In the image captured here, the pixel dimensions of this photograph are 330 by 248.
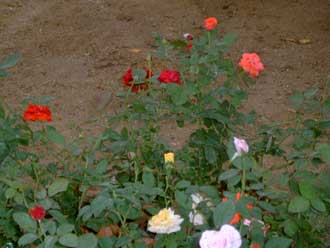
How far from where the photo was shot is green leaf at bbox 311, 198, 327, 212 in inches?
68.9

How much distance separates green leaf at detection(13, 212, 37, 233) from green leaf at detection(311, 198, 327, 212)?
0.66m

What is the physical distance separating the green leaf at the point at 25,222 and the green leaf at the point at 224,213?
41 cm

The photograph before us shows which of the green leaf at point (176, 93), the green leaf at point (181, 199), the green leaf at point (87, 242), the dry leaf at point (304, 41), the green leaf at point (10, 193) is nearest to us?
the green leaf at point (87, 242)

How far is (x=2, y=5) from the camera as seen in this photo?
5.59 meters

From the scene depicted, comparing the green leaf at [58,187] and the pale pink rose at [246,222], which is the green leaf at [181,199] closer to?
the pale pink rose at [246,222]

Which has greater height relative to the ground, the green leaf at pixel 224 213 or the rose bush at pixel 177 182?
the green leaf at pixel 224 213

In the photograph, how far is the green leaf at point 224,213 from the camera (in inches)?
62.6

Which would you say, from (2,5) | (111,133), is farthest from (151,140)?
(2,5)

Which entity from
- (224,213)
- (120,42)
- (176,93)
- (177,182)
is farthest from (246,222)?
(120,42)

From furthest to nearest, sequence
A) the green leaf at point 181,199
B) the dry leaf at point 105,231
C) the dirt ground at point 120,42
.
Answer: the dirt ground at point 120,42 < the dry leaf at point 105,231 < the green leaf at point 181,199

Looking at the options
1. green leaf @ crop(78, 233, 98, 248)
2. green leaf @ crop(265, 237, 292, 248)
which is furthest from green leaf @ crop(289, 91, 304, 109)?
green leaf @ crop(78, 233, 98, 248)

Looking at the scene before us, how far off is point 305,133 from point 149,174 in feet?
1.82

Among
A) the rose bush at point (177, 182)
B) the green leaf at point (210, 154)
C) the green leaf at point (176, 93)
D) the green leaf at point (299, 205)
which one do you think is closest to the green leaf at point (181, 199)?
the rose bush at point (177, 182)

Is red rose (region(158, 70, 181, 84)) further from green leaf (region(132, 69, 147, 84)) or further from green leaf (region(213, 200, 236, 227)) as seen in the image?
green leaf (region(213, 200, 236, 227))
